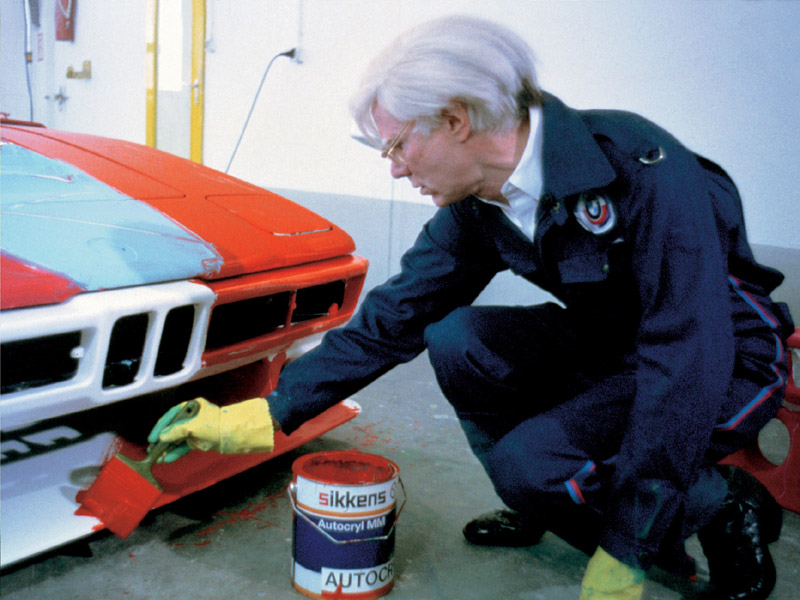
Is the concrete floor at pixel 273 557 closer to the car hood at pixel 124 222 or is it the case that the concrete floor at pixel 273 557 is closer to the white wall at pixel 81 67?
the car hood at pixel 124 222

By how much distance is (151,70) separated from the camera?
5156 millimetres

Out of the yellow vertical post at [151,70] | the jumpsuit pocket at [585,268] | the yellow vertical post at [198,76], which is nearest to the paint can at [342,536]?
the jumpsuit pocket at [585,268]

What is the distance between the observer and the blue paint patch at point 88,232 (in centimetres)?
115

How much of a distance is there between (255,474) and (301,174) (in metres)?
2.69

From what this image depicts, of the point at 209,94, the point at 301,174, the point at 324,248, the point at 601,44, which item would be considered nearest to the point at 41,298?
the point at 324,248

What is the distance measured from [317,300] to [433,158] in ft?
2.15

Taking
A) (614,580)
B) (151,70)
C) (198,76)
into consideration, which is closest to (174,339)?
(614,580)

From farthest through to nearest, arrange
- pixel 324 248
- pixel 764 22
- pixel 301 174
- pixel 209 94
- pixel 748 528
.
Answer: pixel 209 94
pixel 301 174
pixel 764 22
pixel 324 248
pixel 748 528

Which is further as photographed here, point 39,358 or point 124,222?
point 124,222

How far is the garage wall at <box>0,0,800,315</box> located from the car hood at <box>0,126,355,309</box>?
3.57 feet

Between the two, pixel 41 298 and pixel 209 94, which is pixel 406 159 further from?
pixel 209 94

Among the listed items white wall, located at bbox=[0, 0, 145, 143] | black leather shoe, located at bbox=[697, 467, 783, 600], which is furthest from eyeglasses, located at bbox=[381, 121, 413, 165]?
white wall, located at bbox=[0, 0, 145, 143]

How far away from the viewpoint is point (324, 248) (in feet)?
5.60

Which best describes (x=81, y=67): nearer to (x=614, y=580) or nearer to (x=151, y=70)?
(x=151, y=70)
